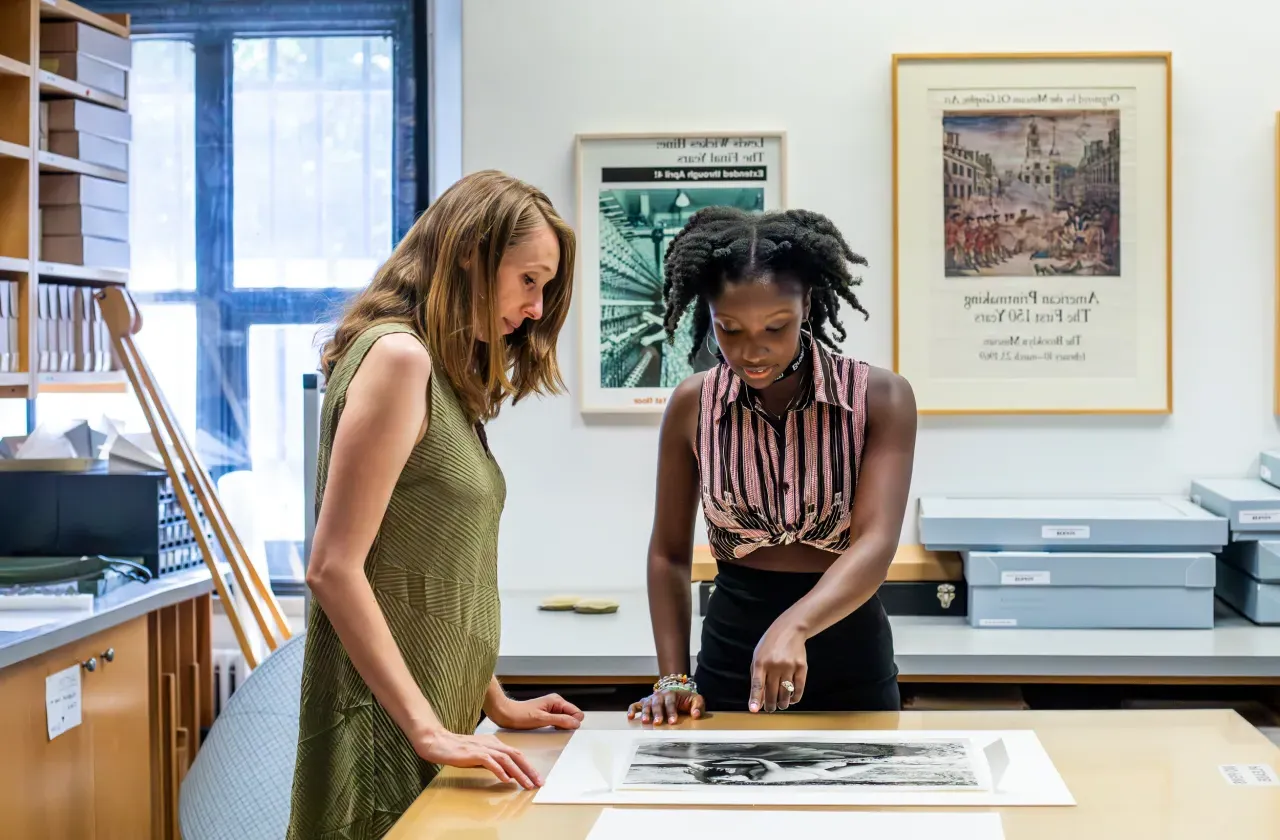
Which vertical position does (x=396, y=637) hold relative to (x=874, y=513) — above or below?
below

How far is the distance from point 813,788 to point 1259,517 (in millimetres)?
1455

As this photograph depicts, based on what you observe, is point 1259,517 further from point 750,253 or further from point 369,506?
point 369,506

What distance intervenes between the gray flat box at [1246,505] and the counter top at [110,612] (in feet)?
6.99

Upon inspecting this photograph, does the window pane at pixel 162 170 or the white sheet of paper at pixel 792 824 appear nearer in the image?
the white sheet of paper at pixel 792 824

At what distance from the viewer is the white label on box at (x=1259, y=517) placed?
7.41ft

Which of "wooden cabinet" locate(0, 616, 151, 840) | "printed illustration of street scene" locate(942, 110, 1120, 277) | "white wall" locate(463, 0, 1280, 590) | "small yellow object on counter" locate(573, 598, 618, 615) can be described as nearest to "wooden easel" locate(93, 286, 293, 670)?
"wooden cabinet" locate(0, 616, 151, 840)

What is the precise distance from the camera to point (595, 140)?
8.73 ft

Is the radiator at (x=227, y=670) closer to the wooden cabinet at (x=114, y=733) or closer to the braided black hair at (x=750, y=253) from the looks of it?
the wooden cabinet at (x=114, y=733)

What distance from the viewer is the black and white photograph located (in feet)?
3.99

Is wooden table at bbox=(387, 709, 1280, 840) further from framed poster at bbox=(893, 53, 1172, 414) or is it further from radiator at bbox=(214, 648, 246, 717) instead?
radiator at bbox=(214, 648, 246, 717)

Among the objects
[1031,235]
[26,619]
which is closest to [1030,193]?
[1031,235]

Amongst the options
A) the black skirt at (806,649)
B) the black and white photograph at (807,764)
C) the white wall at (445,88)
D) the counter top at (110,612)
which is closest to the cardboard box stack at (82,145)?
the counter top at (110,612)

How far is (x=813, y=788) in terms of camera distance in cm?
119

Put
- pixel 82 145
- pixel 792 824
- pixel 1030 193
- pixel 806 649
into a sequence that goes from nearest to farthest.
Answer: pixel 792 824, pixel 806 649, pixel 1030 193, pixel 82 145
